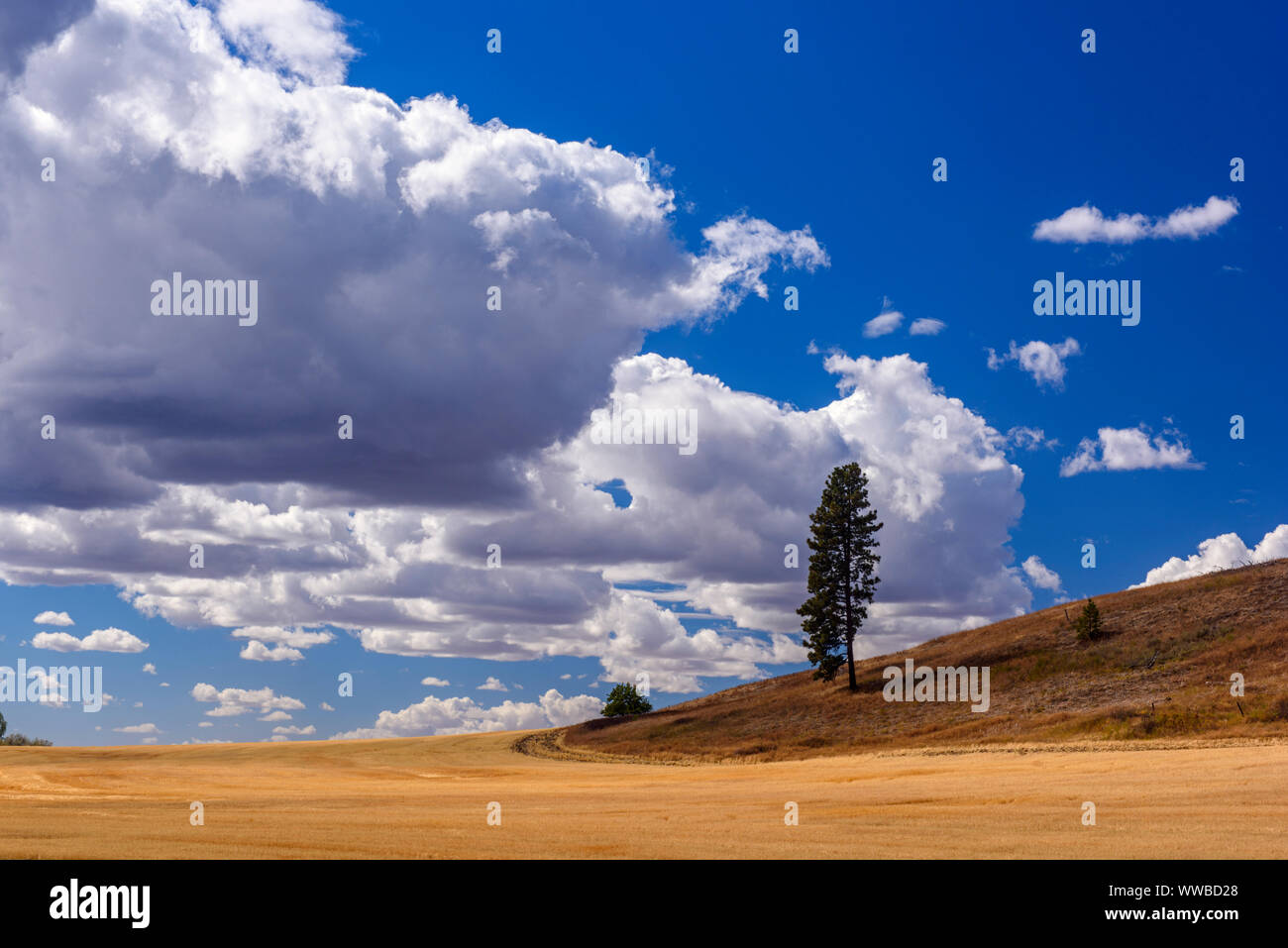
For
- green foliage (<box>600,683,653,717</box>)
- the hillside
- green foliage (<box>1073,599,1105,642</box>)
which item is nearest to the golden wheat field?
the hillside

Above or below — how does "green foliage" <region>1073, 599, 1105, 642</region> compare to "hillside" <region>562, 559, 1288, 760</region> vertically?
above

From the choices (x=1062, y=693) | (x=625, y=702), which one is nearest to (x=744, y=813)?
(x=1062, y=693)

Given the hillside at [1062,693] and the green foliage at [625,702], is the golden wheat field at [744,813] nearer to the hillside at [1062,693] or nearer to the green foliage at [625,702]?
the hillside at [1062,693]

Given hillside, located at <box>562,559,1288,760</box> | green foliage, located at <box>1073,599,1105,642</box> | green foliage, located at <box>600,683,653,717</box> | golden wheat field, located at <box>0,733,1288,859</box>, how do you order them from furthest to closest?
green foliage, located at <box>600,683,653,717</box>
green foliage, located at <box>1073,599,1105,642</box>
hillside, located at <box>562,559,1288,760</box>
golden wheat field, located at <box>0,733,1288,859</box>

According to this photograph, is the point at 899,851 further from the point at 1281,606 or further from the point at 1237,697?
the point at 1281,606

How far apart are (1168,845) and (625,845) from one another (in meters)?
9.20

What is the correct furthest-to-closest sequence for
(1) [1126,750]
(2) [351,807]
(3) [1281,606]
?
1. (3) [1281,606]
2. (1) [1126,750]
3. (2) [351,807]

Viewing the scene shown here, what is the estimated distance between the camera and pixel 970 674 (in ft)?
226

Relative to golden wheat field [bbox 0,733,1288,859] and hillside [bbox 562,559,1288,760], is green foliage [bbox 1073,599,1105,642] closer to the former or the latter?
hillside [bbox 562,559,1288,760]

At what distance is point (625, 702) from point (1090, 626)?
43.6 m

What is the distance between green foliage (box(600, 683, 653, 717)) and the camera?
305 ft

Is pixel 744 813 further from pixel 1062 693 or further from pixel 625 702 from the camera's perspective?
pixel 625 702

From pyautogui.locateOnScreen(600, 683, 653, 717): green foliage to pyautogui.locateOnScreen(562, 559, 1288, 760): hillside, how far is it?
473 centimetres
